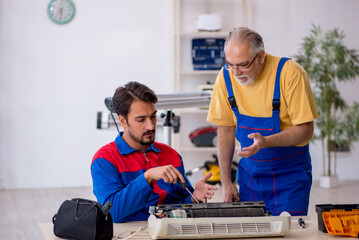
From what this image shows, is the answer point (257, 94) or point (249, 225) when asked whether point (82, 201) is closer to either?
point (249, 225)

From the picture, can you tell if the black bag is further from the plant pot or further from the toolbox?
the plant pot

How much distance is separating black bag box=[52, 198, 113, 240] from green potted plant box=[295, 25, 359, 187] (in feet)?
15.5

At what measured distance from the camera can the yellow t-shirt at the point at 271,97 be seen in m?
2.25

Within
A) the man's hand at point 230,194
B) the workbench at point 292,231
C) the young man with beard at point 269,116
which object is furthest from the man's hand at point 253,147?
the man's hand at point 230,194

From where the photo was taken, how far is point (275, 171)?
2332 mm

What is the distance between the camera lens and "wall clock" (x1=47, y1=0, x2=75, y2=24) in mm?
5904

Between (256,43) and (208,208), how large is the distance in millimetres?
894

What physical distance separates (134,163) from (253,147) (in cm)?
49

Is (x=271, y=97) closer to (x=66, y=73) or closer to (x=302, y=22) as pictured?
(x=66, y=73)

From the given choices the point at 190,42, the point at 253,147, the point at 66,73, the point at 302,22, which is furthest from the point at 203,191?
the point at 302,22

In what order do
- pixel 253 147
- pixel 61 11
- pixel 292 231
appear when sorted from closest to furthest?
pixel 292 231 → pixel 253 147 → pixel 61 11

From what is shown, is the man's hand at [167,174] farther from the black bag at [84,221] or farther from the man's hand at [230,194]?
the man's hand at [230,194]

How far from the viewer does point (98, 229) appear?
1.53 meters

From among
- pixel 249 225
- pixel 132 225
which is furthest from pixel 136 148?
pixel 249 225
